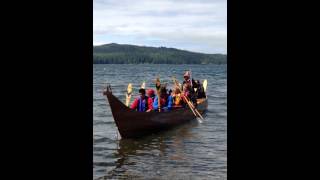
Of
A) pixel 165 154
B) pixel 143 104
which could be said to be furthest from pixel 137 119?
pixel 165 154

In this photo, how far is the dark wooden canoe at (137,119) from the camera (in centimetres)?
1048

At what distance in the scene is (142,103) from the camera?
38.7ft

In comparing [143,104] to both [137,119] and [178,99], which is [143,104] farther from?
[178,99]

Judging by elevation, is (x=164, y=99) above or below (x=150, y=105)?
above

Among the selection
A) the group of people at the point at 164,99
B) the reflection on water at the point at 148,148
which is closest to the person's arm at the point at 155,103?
the group of people at the point at 164,99

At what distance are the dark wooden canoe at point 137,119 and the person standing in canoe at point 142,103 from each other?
0.35 metres

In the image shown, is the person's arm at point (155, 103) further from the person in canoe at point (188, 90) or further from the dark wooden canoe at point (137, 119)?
the person in canoe at point (188, 90)

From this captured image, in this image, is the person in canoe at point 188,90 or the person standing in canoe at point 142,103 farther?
the person in canoe at point 188,90

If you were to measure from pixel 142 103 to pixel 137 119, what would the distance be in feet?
2.52

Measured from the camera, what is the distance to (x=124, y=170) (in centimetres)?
879

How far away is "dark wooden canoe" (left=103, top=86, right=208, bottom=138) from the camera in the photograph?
34.4ft
